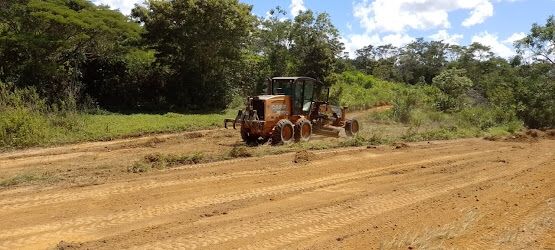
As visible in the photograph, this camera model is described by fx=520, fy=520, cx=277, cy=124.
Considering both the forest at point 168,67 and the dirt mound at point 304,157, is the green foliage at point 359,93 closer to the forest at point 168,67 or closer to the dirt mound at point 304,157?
the forest at point 168,67

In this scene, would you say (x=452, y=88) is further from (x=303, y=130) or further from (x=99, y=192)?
(x=99, y=192)

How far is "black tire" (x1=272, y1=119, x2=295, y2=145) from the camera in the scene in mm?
15109

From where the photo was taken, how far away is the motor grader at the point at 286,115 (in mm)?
15141

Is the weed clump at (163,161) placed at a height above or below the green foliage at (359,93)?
below

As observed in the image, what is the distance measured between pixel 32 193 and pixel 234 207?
11.7ft

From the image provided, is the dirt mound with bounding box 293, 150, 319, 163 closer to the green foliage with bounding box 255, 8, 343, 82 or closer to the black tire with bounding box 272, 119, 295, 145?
the black tire with bounding box 272, 119, 295, 145

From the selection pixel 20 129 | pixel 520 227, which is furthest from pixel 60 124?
pixel 520 227

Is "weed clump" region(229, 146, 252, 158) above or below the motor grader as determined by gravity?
below

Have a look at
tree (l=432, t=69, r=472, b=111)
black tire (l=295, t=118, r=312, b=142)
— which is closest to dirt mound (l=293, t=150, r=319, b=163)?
black tire (l=295, t=118, r=312, b=142)

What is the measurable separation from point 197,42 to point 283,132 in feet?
36.1

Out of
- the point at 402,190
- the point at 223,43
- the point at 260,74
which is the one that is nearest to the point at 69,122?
the point at 223,43

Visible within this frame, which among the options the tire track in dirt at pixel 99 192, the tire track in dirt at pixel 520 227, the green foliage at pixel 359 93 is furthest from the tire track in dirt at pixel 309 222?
the green foliage at pixel 359 93

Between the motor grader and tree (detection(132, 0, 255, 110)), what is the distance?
881 cm

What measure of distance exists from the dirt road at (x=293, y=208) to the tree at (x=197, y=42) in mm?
13318
